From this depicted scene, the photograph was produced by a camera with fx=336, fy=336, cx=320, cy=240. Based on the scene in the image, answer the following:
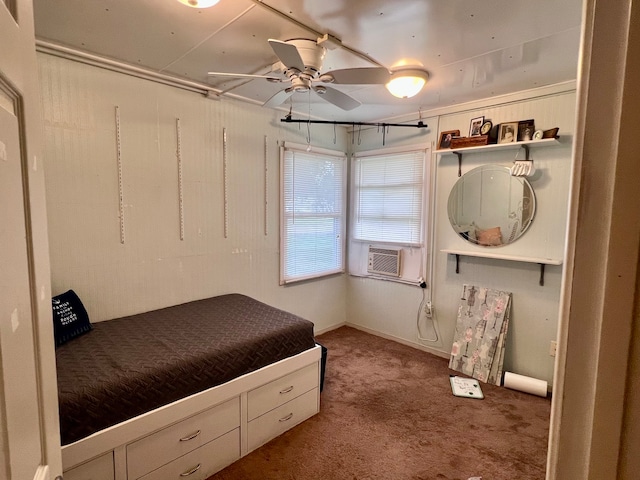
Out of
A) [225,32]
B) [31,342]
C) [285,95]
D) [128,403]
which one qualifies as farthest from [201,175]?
[31,342]

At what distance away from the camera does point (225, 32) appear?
195 centimetres

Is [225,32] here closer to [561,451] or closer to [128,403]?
[128,403]

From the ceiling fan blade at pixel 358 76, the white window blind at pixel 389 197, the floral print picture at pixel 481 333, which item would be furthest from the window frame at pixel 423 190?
the ceiling fan blade at pixel 358 76

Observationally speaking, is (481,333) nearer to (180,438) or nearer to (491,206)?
(491,206)

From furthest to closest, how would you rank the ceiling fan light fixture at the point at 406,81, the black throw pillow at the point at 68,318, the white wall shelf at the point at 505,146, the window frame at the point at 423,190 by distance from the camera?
the window frame at the point at 423,190 → the white wall shelf at the point at 505,146 → the ceiling fan light fixture at the point at 406,81 → the black throw pillow at the point at 68,318

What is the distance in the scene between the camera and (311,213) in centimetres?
388

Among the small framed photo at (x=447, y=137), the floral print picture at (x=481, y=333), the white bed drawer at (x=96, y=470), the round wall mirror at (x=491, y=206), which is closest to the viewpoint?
the white bed drawer at (x=96, y=470)

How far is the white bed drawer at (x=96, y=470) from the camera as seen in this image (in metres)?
1.50

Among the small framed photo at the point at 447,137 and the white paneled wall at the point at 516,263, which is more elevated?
the small framed photo at the point at 447,137

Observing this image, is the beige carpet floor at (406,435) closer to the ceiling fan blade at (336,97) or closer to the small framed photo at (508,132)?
the small framed photo at (508,132)

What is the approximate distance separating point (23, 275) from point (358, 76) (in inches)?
74.7

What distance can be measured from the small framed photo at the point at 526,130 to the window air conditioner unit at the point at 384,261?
1607 mm

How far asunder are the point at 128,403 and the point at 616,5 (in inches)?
82.0

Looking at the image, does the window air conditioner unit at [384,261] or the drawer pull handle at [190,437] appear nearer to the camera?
the drawer pull handle at [190,437]
